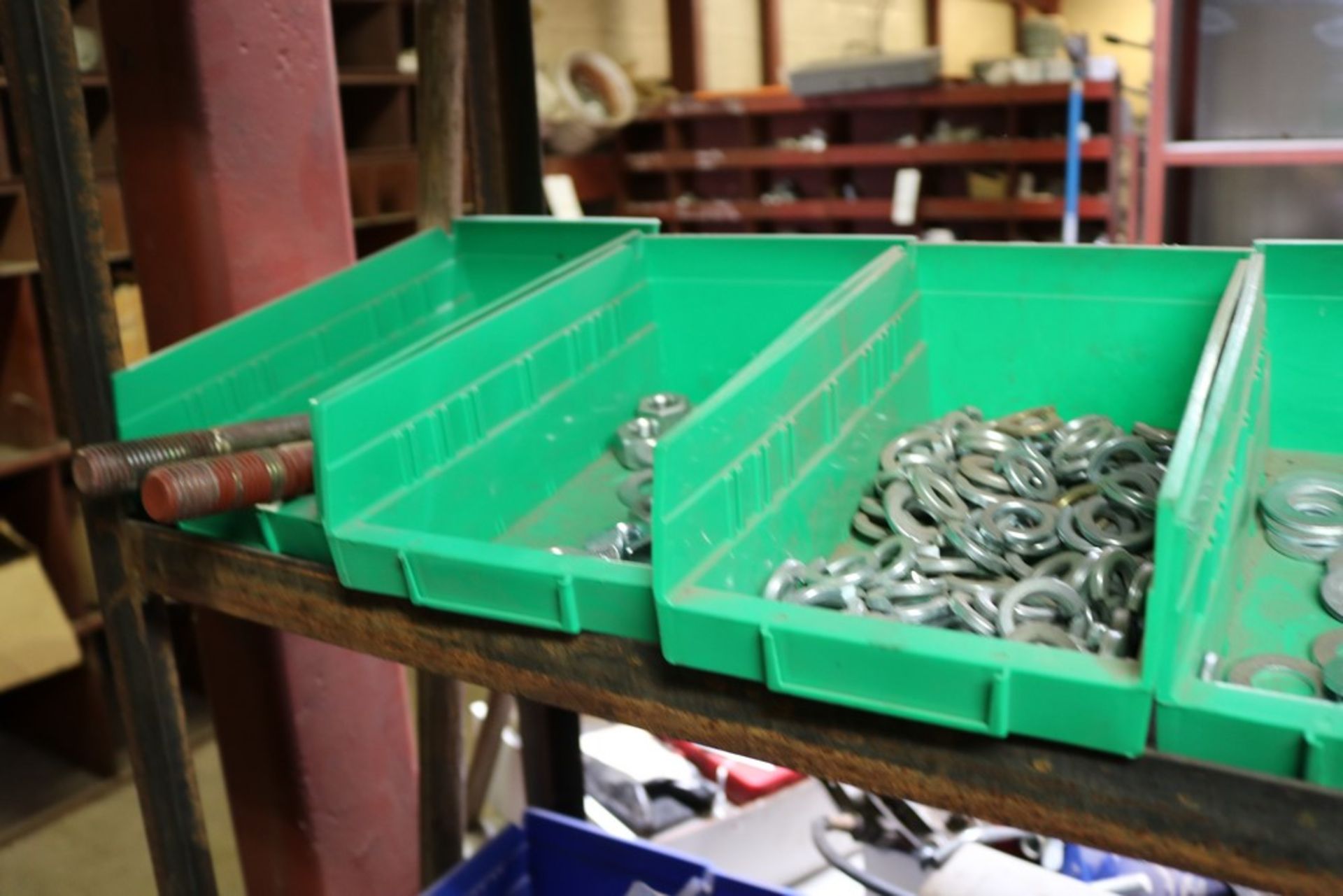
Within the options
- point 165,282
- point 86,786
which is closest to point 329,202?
point 165,282

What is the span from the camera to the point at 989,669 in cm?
66

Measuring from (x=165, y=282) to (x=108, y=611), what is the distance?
562 millimetres

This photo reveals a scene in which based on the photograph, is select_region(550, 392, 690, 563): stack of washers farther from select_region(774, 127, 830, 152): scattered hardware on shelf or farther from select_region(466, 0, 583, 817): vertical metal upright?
select_region(774, 127, 830, 152): scattered hardware on shelf

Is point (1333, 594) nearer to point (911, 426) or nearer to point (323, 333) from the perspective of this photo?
point (911, 426)

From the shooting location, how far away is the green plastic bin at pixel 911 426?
66 centimetres

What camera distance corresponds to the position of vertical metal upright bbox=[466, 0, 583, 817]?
1480 mm

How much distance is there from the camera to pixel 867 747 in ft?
2.41

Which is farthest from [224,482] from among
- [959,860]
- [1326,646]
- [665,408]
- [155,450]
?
[959,860]

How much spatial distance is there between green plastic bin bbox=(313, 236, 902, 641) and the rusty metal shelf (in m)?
0.03

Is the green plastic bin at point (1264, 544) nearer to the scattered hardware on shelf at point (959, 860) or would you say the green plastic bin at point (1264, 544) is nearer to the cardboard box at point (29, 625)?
the scattered hardware on shelf at point (959, 860)

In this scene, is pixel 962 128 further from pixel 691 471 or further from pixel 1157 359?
pixel 691 471

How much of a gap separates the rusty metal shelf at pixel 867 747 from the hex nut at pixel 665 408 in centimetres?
42

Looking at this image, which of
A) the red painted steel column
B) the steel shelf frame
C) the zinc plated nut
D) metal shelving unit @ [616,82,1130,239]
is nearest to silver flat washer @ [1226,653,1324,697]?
the zinc plated nut

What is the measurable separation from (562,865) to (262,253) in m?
0.91
